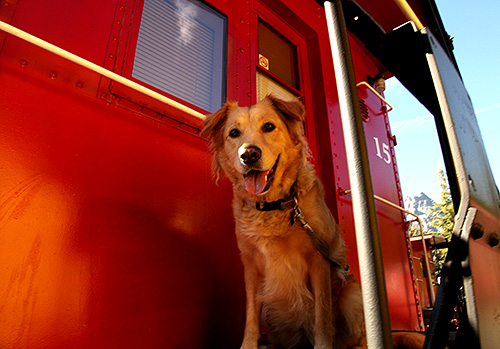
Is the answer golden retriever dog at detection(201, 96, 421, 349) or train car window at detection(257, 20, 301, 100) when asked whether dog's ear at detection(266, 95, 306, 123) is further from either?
train car window at detection(257, 20, 301, 100)

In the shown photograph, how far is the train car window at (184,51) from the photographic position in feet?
6.61

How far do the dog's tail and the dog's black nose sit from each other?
1260 millimetres

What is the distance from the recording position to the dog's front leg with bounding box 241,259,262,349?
153cm

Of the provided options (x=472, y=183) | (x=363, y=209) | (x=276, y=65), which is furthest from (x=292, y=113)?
(x=363, y=209)

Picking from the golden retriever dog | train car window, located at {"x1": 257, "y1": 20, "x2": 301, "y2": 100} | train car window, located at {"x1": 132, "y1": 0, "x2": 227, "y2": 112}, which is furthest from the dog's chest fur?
train car window, located at {"x1": 257, "y1": 20, "x2": 301, "y2": 100}

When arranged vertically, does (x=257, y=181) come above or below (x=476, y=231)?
above

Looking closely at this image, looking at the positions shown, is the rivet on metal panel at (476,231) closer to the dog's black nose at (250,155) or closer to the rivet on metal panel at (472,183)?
the rivet on metal panel at (472,183)

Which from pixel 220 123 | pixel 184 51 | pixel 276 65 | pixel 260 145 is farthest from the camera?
pixel 276 65

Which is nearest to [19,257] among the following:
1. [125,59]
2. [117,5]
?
[125,59]

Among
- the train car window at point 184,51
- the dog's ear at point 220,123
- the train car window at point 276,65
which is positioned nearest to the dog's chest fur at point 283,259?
the dog's ear at point 220,123

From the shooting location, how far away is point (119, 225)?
61.3 inches

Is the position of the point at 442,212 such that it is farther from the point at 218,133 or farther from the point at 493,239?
the point at 493,239

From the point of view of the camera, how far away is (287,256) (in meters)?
1.66

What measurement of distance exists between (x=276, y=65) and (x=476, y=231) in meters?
2.83
